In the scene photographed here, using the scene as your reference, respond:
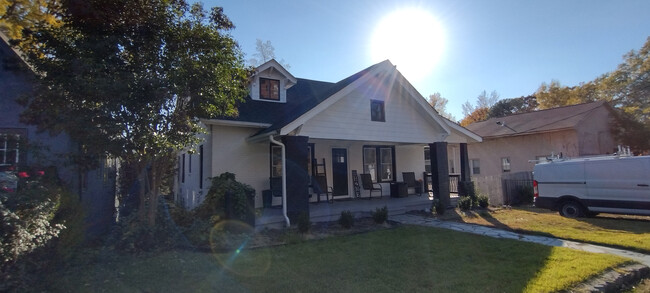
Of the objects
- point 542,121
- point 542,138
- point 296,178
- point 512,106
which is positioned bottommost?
point 296,178

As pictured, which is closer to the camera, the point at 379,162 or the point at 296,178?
the point at 296,178

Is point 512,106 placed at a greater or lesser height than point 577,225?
greater

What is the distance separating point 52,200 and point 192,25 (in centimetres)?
415

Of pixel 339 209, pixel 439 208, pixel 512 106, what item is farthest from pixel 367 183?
pixel 512 106

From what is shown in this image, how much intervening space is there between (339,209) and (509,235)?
15.1 feet

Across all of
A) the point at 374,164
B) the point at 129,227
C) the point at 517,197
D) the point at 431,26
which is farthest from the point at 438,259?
the point at 517,197

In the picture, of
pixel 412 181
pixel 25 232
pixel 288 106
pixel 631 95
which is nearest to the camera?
pixel 25 232

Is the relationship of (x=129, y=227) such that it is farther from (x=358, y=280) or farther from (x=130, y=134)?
(x=358, y=280)

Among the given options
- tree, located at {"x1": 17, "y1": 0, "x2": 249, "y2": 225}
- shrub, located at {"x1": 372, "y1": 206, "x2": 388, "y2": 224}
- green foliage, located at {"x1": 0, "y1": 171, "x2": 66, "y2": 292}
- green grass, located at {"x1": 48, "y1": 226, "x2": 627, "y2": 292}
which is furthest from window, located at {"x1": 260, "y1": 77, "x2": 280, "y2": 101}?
green foliage, located at {"x1": 0, "y1": 171, "x2": 66, "y2": 292}

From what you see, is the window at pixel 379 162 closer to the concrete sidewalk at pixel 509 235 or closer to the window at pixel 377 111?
the window at pixel 377 111

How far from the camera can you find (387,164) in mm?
13758

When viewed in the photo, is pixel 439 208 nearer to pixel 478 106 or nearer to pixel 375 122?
pixel 375 122

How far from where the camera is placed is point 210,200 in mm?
8094

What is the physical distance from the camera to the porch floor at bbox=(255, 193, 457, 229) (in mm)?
8406
